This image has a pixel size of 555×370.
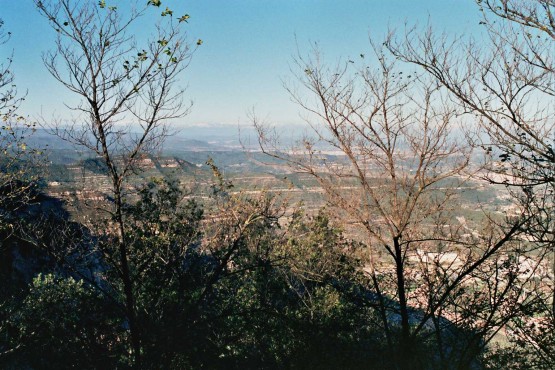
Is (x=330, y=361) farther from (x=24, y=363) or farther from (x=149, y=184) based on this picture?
(x=24, y=363)

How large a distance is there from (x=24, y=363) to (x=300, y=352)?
8.72m

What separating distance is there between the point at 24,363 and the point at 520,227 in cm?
1394

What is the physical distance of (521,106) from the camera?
5.82 m

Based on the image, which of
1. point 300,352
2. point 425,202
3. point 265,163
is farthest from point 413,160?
point 300,352

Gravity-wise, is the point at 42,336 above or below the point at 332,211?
below

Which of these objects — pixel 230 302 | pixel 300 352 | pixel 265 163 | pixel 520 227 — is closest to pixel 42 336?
pixel 230 302

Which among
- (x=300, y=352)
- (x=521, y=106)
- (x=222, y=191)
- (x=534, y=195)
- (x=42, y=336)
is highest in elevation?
(x=521, y=106)

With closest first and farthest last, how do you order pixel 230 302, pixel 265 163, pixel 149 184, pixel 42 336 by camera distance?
pixel 265 163, pixel 42 336, pixel 149 184, pixel 230 302

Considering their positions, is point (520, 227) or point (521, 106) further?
point (520, 227)

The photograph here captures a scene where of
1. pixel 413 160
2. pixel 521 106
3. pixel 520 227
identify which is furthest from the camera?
pixel 413 160

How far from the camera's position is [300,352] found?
482 inches

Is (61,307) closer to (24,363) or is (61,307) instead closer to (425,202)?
(24,363)

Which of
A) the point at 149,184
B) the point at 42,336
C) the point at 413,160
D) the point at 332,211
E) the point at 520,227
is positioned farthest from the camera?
the point at 149,184

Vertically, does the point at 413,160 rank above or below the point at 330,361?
above
